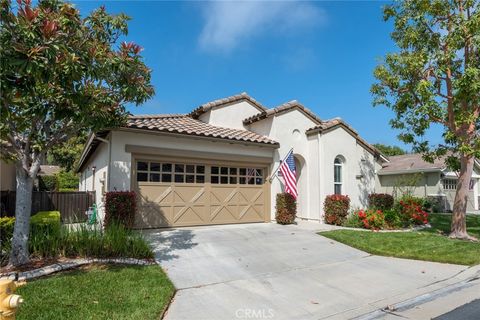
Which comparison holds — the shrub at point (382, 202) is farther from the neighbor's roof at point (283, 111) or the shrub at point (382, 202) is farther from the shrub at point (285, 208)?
the shrub at point (285, 208)

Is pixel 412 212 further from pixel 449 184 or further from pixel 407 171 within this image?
pixel 449 184

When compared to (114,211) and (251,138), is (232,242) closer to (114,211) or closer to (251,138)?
(114,211)

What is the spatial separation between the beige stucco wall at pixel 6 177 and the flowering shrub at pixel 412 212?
669 inches

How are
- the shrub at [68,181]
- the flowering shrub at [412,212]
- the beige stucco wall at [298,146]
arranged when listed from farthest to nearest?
1. the shrub at [68,181]
2. the flowering shrub at [412,212]
3. the beige stucco wall at [298,146]

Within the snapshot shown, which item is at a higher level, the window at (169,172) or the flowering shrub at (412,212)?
the window at (169,172)

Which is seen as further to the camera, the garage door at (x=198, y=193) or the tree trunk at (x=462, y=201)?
the tree trunk at (x=462, y=201)

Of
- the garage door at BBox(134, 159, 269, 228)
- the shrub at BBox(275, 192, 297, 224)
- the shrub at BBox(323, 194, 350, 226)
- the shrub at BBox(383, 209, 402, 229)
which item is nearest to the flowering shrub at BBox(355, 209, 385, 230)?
the shrub at BBox(383, 209, 402, 229)

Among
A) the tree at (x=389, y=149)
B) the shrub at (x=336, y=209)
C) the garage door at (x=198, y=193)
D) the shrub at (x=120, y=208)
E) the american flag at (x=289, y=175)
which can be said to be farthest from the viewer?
the tree at (x=389, y=149)

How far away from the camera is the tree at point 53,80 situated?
466 cm

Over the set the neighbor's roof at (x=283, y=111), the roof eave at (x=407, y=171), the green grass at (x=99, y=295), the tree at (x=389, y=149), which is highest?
the tree at (x=389, y=149)

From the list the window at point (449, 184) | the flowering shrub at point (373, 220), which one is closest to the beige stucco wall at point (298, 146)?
the flowering shrub at point (373, 220)

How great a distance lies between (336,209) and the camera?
45.8 ft

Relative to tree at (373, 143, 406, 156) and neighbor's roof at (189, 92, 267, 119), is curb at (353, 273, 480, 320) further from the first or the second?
tree at (373, 143, 406, 156)

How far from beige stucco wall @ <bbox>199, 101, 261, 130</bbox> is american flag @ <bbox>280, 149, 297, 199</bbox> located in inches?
146
